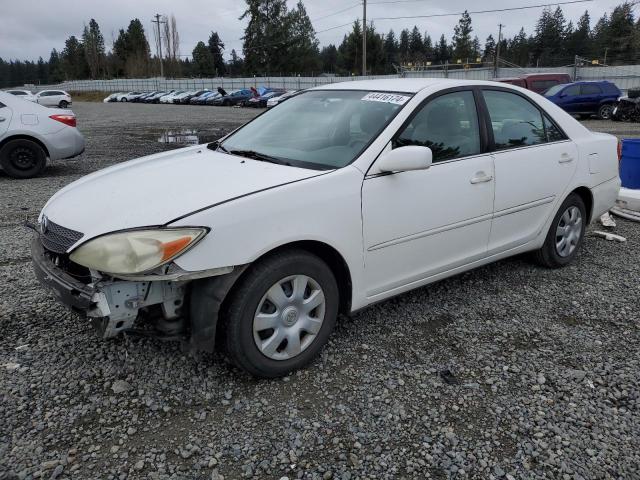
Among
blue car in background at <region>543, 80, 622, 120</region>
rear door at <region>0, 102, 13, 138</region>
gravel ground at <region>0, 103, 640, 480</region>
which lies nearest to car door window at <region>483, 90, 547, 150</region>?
gravel ground at <region>0, 103, 640, 480</region>

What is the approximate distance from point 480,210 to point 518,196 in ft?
1.53

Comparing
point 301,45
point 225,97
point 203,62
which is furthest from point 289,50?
point 225,97

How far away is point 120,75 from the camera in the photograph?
92125mm

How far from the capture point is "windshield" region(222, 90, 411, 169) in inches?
126

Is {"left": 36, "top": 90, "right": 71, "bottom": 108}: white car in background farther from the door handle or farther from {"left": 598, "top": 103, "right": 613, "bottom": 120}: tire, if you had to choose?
the door handle

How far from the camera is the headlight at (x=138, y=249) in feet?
7.94

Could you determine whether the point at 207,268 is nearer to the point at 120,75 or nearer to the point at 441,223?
the point at 441,223

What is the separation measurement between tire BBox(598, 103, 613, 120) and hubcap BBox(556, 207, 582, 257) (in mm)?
18201

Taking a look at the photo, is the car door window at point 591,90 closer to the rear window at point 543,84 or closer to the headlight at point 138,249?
the rear window at point 543,84

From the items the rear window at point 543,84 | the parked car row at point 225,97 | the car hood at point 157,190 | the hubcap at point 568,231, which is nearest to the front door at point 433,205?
the car hood at point 157,190

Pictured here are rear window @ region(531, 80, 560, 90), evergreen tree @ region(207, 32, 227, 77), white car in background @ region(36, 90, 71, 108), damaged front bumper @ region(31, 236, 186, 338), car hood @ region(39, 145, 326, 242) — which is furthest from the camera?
evergreen tree @ region(207, 32, 227, 77)

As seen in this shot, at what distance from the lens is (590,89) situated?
65.6 ft

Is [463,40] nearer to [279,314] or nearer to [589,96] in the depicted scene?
[589,96]

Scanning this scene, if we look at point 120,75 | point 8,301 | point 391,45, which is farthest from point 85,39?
point 8,301
